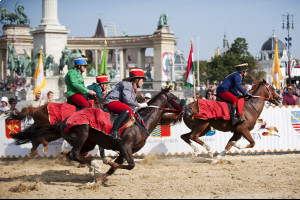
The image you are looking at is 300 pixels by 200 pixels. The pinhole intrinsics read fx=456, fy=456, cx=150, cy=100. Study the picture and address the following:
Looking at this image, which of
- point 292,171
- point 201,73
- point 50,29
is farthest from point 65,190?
point 201,73

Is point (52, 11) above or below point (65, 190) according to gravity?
above

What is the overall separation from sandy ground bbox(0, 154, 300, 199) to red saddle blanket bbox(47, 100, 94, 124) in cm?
136

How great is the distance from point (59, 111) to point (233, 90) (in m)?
5.04

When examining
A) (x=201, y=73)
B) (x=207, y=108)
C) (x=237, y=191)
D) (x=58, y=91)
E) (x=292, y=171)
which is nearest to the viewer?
(x=237, y=191)

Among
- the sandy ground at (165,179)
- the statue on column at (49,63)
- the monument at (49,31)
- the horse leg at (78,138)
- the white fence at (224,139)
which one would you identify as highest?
the monument at (49,31)

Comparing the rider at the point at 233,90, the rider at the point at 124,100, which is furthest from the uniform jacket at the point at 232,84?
the rider at the point at 124,100

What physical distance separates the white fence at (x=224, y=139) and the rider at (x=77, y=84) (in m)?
3.35

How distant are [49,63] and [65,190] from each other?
1041 inches

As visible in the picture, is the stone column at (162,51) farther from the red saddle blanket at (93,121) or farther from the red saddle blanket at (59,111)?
the red saddle blanket at (93,121)

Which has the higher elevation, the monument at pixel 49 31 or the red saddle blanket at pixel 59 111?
the monument at pixel 49 31

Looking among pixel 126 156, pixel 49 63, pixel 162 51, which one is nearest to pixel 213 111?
pixel 126 156

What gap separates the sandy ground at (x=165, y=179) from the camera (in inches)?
342

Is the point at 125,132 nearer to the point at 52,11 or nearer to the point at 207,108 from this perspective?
the point at 207,108

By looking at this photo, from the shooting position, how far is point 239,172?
1128cm
